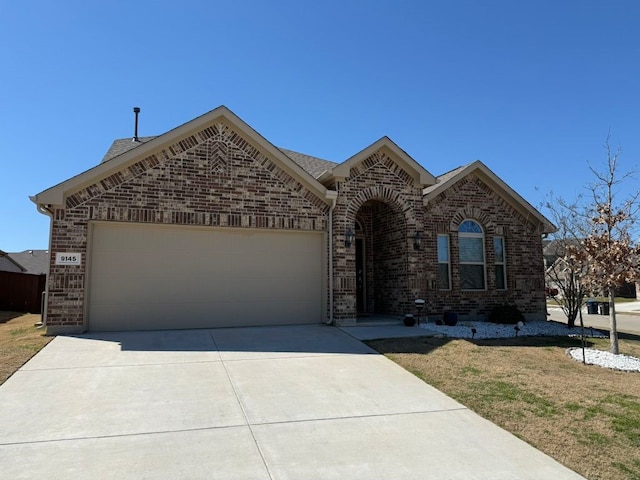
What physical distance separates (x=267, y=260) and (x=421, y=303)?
168 inches

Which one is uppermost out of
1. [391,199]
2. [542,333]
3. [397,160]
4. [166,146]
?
[397,160]

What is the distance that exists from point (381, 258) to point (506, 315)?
405 centimetres

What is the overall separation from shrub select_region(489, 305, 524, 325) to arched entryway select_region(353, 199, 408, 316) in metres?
3.06

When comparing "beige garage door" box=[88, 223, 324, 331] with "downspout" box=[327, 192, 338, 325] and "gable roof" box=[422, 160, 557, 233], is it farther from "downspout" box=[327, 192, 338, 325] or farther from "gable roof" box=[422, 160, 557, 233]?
"gable roof" box=[422, 160, 557, 233]

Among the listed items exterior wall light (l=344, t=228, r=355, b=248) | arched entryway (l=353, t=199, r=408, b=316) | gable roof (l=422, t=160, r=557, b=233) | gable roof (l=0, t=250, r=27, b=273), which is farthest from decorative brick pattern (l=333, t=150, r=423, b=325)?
gable roof (l=0, t=250, r=27, b=273)

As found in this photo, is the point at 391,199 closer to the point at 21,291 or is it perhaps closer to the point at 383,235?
the point at 383,235

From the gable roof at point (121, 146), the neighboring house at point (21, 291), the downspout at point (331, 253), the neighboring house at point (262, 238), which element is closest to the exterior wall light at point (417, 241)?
the neighboring house at point (262, 238)

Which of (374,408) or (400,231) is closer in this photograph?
(374,408)

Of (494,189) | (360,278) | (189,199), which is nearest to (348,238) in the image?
(360,278)

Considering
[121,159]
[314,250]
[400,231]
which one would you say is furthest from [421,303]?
[121,159]

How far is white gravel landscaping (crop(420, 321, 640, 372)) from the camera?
345 inches

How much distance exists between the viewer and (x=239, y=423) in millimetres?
5148

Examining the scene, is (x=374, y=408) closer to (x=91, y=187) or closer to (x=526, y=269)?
(x=91, y=187)

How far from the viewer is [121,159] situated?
1042cm
